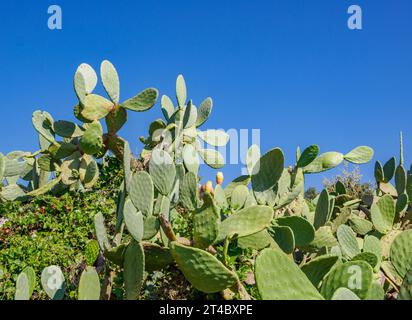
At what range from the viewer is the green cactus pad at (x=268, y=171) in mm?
1938

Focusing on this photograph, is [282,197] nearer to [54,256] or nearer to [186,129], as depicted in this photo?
[186,129]

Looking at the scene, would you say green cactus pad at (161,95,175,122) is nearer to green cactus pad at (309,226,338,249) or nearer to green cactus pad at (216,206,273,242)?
green cactus pad at (309,226,338,249)

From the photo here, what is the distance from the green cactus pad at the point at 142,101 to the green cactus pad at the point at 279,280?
1528 millimetres

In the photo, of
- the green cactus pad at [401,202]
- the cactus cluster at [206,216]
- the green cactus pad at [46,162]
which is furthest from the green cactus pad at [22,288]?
the green cactus pad at [401,202]

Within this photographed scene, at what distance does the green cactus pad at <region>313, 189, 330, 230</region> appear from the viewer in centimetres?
222

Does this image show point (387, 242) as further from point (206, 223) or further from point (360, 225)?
point (206, 223)

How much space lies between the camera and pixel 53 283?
1.81m

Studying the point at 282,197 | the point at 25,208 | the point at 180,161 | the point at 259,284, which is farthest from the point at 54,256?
the point at 259,284

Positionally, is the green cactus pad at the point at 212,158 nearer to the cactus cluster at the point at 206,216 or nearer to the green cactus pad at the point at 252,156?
the cactus cluster at the point at 206,216

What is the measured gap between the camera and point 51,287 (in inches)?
70.8

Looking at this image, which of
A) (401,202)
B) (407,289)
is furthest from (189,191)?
(401,202)

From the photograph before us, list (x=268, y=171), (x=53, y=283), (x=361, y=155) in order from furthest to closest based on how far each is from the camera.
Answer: (x=361, y=155) < (x=268, y=171) < (x=53, y=283)

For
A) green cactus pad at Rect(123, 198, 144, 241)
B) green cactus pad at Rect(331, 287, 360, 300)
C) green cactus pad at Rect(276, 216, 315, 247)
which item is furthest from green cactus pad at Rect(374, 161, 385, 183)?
green cactus pad at Rect(331, 287, 360, 300)

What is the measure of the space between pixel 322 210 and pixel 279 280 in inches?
41.9
